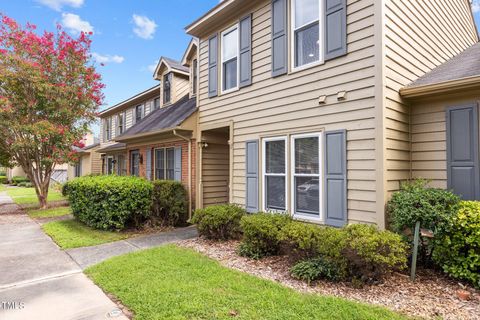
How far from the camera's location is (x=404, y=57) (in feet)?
17.1

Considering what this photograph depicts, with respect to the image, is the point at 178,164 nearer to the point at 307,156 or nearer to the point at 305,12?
the point at 307,156

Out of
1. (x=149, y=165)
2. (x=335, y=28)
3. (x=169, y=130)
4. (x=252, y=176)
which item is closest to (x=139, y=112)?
(x=149, y=165)

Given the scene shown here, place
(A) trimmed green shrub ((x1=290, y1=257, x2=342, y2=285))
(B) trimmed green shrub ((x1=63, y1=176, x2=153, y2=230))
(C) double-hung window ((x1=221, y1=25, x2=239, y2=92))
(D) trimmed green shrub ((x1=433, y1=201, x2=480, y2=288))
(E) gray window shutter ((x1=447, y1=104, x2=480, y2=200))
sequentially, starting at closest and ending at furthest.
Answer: (D) trimmed green shrub ((x1=433, y1=201, x2=480, y2=288)) → (A) trimmed green shrub ((x1=290, y1=257, x2=342, y2=285)) → (E) gray window shutter ((x1=447, y1=104, x2=480, y2=200)) → (C) double-hung window ((x1=221, y1=25, x2=239, y2=92)) → (B) trimmed green shrub ((x1=63, y1=176, x2=153, y2=230))

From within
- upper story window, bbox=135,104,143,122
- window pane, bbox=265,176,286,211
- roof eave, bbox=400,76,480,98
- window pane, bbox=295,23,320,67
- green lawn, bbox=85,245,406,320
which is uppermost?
upper story window, bbox=135,104,143,122

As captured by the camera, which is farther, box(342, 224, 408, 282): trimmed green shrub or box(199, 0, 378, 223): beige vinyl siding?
box(199, 0, 378, 223): beige vinyl siding

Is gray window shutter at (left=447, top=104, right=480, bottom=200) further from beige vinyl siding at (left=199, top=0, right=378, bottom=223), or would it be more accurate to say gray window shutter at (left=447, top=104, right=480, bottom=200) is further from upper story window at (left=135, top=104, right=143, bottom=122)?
upper story window at (left=135, top=104, right=143, bottom=122)

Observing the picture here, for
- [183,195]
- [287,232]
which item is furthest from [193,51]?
[287,232]

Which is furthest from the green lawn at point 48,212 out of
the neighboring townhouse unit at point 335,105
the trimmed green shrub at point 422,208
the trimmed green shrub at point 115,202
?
the trimmed green shrub at point 422,208

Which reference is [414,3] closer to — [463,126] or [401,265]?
[463,126]

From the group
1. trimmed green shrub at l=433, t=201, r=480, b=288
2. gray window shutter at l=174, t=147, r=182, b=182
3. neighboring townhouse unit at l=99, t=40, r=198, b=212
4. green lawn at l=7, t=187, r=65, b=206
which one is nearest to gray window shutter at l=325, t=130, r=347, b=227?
trimmed green shrub at l=433, t=201, r=480, b=288

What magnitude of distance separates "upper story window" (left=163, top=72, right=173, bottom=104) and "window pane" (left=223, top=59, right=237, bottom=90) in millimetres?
5187

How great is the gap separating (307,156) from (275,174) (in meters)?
0.96

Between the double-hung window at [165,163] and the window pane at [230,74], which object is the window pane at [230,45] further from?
the double-hung window at [165,163]

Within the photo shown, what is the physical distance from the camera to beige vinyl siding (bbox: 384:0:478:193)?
4.82m
